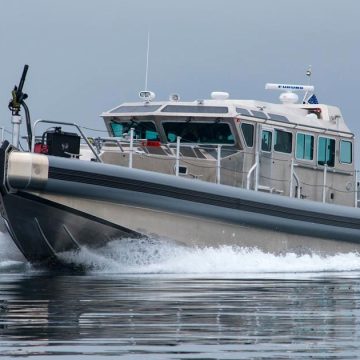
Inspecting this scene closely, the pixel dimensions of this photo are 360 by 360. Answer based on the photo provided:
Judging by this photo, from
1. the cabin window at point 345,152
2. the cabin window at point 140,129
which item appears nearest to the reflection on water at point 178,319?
the cabin window at point 140,129

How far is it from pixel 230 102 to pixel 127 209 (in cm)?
336

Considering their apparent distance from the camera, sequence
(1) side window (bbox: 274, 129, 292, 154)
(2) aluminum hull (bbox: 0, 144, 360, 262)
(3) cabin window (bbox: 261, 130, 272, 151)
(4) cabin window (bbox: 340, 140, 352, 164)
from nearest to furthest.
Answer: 1. (2) aluminum hull (bbox: 0, 144, 360, 262)
2. (3) cabin window (bbox: 261, 130, 272, 151)
3. (1) side window (bbox: 274, 129, 292, 154)
4. (4) cabin window (bbox: 340, 140, 352, 164)

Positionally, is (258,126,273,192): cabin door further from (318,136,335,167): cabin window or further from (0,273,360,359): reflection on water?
(0,273,360,359): reflection on water

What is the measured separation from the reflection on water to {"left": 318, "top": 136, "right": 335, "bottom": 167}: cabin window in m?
5.26

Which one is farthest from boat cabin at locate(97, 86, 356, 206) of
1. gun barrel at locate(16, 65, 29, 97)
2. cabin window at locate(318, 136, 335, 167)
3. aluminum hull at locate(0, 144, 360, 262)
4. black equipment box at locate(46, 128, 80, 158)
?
gun barrel at locate(16, 65, 29, 97)

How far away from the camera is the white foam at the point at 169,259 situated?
1491 cm

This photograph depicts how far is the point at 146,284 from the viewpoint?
12.4m

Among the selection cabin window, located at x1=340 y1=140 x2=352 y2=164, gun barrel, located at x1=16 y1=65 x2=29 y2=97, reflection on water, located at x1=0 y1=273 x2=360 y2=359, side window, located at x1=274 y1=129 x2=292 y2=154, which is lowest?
reflection on water, located at x1=0 y1=273 x2=360 y2=359

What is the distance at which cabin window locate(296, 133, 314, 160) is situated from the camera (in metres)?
17.6

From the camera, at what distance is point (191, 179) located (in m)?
15.1

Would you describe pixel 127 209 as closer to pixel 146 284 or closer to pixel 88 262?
pixel 88 262

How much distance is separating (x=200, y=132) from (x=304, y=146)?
1913 millimetres

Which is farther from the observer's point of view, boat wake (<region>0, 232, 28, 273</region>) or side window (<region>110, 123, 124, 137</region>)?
side window (<region>110, 123, 124, 137</region>)

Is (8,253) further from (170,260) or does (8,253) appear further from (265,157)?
(265,157)
